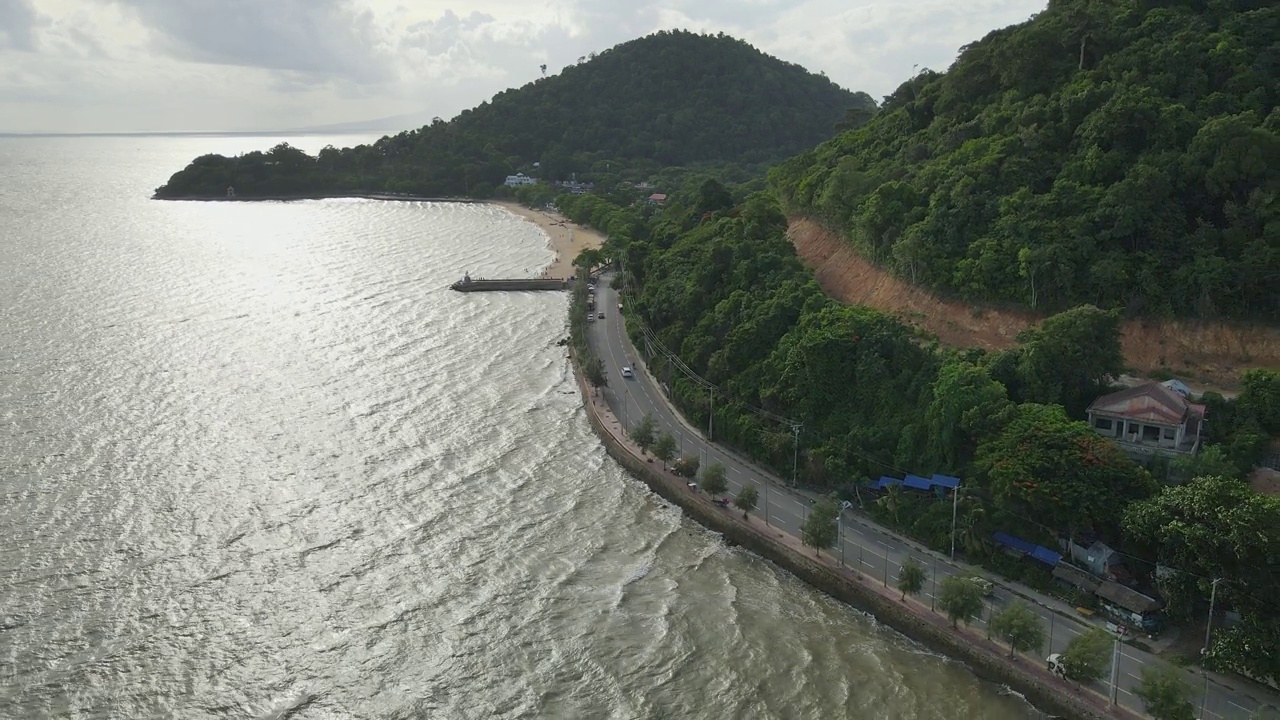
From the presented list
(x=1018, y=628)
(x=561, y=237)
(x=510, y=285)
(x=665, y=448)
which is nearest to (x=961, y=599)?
(x=1018, y=628)

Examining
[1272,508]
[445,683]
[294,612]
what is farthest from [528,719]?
[1272,508]

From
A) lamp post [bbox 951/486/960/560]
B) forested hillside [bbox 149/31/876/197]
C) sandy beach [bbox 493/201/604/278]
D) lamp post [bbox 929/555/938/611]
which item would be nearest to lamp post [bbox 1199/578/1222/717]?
lamp post [bbox 929/555/938/611]

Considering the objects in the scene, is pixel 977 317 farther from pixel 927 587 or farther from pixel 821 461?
pixel 927 587

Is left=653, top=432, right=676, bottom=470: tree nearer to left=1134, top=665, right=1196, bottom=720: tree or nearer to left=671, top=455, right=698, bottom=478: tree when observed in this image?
left=671, top=455, right=698, bottom=478: tree

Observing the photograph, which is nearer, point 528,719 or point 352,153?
point 528,719

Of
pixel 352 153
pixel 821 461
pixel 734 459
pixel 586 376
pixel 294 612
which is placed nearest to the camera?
pixel 294 612
